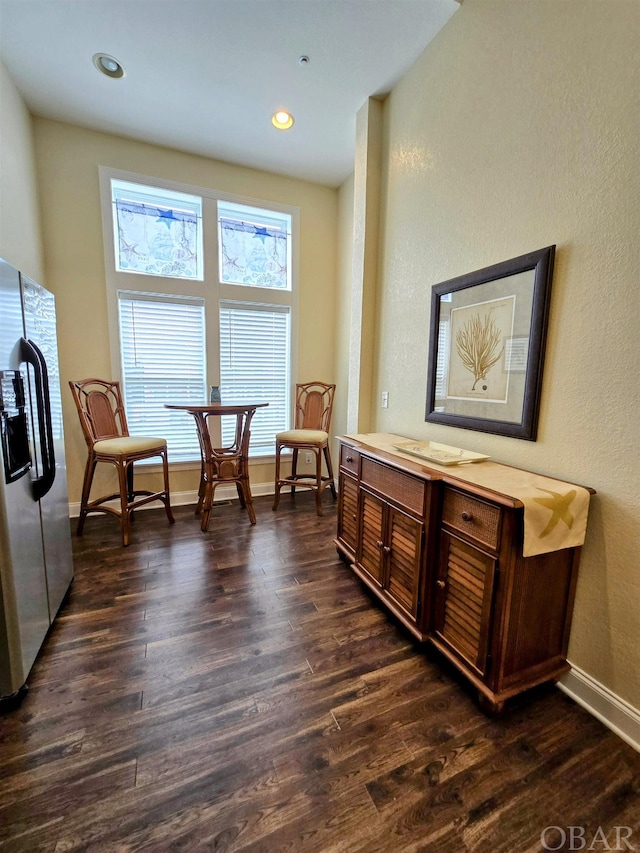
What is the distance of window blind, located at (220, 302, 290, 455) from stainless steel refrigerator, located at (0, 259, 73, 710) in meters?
1.75

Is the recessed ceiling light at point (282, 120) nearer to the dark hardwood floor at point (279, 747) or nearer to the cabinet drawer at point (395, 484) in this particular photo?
the cabinet drawer at point (395, 484)

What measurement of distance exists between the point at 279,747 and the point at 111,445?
7.41ft

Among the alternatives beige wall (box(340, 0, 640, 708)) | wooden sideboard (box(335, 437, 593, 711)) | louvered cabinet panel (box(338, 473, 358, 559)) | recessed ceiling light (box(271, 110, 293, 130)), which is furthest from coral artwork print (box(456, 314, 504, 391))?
recessed ceiling light (box(271, 110, 293, 130))

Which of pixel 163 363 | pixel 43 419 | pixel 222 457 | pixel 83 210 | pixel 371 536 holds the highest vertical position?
pixel 83 210

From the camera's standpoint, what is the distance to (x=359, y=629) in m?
1.82

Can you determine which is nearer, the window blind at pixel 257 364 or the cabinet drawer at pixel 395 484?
the cabinet drawer at pixel 395 484

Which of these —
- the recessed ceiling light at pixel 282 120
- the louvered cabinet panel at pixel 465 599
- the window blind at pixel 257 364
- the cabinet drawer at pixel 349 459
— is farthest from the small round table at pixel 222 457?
the recessed ceiling light at pixel 282 120

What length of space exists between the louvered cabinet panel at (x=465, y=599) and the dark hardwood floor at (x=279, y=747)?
197mm

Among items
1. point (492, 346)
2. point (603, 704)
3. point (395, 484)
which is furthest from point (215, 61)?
point (603, 704)

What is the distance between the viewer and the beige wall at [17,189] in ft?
7.36

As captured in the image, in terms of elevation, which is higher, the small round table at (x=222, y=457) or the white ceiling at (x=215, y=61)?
the white ceiling at (x=215, y=61)

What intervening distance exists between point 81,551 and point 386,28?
12.5ft

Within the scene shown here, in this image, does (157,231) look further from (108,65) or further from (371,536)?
(371,536)

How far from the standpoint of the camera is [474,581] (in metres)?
1.41
